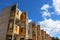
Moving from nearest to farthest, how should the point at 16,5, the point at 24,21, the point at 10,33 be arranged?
the point at 10,33, the point at 16,5, the point at 24,21

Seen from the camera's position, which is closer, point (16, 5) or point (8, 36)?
point (8, 36)

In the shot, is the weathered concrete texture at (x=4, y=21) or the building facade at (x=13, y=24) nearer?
the building facade at (x=13, y=24)

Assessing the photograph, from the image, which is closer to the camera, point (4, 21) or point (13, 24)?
point (13, 24)

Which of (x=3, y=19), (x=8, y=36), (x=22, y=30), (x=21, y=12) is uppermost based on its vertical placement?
(x=21, y=12)

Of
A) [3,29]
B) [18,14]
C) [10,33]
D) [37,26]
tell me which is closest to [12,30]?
[10,33]

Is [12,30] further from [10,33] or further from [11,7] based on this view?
[11,7]

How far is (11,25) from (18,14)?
434 centimetres

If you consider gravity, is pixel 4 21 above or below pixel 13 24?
above

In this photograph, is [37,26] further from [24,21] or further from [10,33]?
[10,33]

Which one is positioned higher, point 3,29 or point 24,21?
point 24,21

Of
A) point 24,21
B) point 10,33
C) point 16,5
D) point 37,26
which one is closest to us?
point 10,33

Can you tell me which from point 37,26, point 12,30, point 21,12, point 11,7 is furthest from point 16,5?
point 37,26

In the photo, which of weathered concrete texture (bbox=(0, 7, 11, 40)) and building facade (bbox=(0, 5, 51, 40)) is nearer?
building facade (bbox=(0, 5, 51, 40))

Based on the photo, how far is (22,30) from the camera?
111ft
